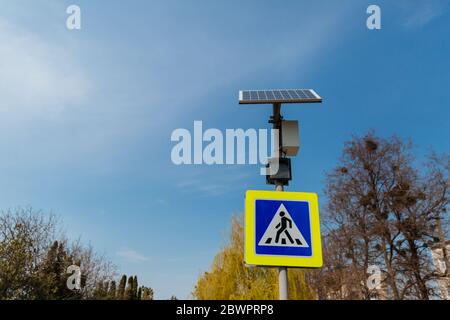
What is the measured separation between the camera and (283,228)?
3184 mm

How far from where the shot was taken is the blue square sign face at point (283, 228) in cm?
310

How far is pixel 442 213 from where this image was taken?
64.0ft

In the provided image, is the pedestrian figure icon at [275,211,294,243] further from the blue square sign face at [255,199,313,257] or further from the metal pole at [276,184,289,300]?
the metal pole at [276,184,289,300]

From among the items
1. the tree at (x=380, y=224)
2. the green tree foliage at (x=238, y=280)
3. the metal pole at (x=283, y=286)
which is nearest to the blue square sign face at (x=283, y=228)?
the metal pole at (x=283, y=286)

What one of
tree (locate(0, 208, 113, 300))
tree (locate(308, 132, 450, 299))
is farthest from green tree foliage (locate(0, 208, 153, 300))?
tree (locate(308, 132, 450, 299))

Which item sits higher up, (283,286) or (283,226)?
(283,226)

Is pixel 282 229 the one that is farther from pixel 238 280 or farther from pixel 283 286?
pixel 238 280

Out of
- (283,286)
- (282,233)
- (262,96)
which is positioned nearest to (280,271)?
(283,286)

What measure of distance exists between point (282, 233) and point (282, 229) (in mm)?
36

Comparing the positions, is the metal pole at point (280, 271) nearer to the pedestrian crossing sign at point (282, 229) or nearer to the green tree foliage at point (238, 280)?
the pedestrian crossing sign at point (282, 229)

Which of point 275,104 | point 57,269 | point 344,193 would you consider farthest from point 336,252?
point 275,104

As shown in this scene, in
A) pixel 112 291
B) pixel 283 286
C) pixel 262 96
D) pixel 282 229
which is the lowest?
pixel 283 286
